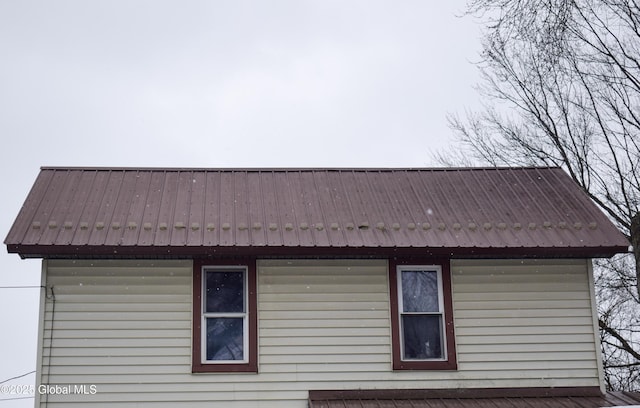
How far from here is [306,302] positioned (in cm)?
1180

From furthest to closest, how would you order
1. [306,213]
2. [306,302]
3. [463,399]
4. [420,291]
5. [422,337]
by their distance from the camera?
[306,213], [420,291], [422,337], [306,302], [463,399]

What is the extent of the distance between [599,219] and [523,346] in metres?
2.38

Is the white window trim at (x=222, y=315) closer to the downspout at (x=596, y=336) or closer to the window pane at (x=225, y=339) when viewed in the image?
the window pane at (x=225, y=339)

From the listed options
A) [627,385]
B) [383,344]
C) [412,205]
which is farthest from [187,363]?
[627,385]

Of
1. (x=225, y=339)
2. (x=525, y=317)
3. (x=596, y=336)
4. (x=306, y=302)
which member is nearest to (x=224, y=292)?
(x=225, y=339)

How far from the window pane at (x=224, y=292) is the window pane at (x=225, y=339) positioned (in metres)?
0.17

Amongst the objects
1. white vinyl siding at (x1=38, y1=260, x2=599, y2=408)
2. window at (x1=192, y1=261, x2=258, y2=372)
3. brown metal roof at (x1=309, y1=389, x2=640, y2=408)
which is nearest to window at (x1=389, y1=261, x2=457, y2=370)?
white vinyl siding at (x1=38, y1=260, x2=599, y2=408)

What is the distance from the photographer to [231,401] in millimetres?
11297

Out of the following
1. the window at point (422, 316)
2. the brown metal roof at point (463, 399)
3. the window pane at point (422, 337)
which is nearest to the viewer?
the brown metal roof at point (463, 399)

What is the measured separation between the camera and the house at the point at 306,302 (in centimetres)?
1136

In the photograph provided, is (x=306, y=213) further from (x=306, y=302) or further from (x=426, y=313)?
(x=426, y=313)

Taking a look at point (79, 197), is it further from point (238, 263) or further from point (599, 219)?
point (599, 219)

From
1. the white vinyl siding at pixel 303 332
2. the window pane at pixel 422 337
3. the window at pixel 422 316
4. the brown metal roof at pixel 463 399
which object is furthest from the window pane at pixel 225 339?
the window pane at pixel 422 337

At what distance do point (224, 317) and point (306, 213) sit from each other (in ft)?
6.69
